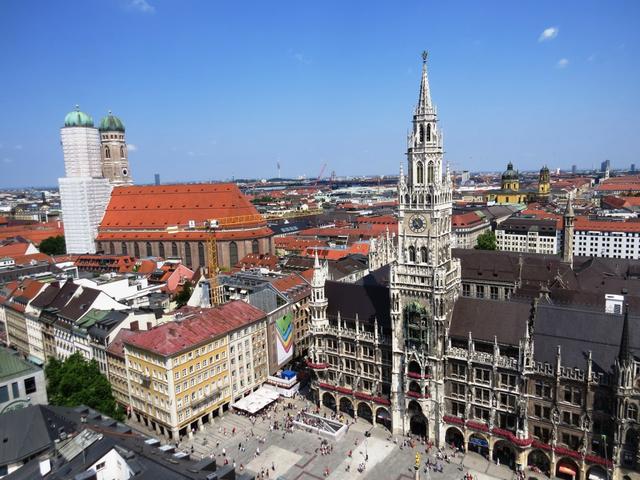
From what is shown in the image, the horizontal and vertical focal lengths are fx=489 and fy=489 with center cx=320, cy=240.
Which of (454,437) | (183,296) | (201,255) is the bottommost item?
(454,437)

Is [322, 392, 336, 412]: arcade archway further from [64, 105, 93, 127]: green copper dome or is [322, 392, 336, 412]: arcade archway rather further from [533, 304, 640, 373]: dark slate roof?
[64, 105, 93, 127]: green copper dome

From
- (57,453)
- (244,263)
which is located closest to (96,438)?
(57,453)

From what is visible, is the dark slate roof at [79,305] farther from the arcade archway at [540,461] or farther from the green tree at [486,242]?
the green tree at [486,242]

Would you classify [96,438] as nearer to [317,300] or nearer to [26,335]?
[317,300]

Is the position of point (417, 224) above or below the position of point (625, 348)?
above

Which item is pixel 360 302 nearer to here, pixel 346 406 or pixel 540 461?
pixel 346 406

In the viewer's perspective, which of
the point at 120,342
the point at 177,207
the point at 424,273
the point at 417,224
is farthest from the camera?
the point at 177,207

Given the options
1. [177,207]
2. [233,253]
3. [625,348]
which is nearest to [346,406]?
[625,348]
